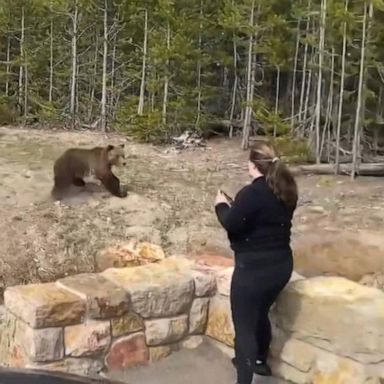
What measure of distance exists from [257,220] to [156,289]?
843 millimetres

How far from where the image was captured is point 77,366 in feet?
13.2

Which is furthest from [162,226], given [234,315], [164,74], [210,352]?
[164,74]

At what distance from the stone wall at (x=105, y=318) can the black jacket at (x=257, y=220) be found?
72cm

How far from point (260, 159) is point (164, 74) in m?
9.43

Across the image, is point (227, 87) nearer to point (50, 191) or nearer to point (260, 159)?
point (50, 191)

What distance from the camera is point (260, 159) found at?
367cm

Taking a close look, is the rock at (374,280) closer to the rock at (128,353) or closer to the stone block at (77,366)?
the rock at (128,353)

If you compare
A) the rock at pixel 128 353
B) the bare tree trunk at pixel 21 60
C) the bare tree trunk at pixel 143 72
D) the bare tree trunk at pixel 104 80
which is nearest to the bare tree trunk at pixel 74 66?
the bare tree trunk at pixel 104 80

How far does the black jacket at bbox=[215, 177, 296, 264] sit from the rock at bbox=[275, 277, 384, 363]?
0.98 ft

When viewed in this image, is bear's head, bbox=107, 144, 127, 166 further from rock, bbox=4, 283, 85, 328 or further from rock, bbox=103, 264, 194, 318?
rock, bbox=4, 283, 85, 328

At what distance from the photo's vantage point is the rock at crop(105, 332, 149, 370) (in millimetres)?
4156

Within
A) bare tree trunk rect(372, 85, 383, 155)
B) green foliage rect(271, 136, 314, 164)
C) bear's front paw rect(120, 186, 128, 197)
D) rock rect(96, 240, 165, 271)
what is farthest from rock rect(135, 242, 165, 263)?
bare tree trunk rect(372, 85, 383, 155)

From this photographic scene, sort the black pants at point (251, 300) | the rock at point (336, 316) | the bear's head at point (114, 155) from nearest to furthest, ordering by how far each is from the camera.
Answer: the rock at point (336, 316) < the black pants at point (251, 300) < the bear's head at point (114, 155)

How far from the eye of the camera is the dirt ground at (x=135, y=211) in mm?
7363
